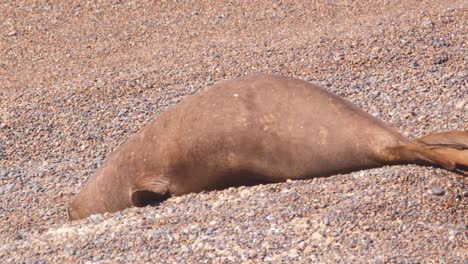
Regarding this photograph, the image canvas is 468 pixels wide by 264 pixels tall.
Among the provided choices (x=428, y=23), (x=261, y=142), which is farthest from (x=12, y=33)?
(x=261, y=142)

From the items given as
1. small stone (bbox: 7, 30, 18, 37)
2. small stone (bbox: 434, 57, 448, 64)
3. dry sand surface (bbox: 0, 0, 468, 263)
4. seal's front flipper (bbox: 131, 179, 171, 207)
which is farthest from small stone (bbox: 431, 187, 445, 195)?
small stone (bbox: 7, 30, 18, 37)

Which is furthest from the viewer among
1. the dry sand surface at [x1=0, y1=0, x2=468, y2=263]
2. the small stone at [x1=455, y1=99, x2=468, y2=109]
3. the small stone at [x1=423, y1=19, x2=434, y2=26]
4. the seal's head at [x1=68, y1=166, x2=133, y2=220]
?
the small stone at [x1=423, y1=19, x2=434, y2=26]

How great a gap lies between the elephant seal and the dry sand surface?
0.32ft

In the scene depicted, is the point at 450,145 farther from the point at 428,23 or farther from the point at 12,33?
the point at 12,33

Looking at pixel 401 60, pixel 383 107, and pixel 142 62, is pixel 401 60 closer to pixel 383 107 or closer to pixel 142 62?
pixel 383 107

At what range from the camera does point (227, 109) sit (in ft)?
15.7

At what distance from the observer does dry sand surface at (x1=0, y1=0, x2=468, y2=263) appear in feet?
13.3

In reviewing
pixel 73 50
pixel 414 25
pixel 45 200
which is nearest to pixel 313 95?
pixel 45 200

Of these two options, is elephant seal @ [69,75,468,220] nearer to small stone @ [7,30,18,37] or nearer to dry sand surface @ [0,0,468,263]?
dry sand surface @ [0,0,468,263]

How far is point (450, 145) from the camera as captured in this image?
4.25 m

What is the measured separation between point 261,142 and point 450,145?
954mm

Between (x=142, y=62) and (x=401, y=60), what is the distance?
2.32 meters

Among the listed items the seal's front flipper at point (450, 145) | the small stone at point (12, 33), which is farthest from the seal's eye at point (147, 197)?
the small stone at point (12, 33)

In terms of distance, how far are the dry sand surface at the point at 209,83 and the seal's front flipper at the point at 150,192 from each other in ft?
0.22
